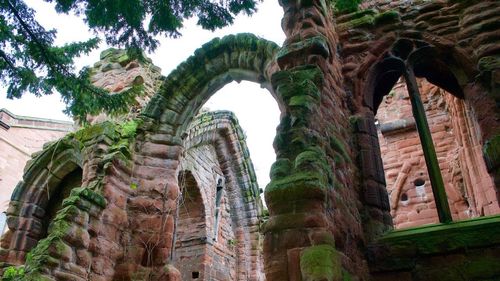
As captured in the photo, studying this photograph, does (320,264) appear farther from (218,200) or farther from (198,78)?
(218,200)

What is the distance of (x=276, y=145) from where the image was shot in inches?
138

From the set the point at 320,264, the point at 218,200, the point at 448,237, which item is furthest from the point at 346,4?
the point at 218,200

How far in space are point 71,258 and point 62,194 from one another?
3.07 metres

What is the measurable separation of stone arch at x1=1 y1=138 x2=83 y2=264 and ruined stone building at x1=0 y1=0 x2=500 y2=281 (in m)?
0.02

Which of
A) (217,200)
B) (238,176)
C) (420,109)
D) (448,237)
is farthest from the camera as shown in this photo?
(238,176)

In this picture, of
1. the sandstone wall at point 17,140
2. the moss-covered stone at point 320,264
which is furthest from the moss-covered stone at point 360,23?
the sandstone wall at point 17,140

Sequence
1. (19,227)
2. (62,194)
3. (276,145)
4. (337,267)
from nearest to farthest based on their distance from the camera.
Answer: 1. (337,267)
2. (276,145)
3. (19,227)
4. (62,194)

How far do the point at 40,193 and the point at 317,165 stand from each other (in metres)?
5.95

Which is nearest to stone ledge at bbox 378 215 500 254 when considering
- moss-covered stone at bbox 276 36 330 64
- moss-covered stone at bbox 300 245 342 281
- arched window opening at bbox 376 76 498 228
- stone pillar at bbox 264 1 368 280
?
stone pillar at bbox 264 1 368 280

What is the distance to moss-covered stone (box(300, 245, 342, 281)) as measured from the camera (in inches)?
102

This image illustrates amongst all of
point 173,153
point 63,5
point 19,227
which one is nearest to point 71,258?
point 173,153

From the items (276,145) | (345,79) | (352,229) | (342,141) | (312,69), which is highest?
(345,79)

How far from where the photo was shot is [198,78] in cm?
648

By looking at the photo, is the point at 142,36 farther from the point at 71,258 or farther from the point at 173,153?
the point at 71,258
